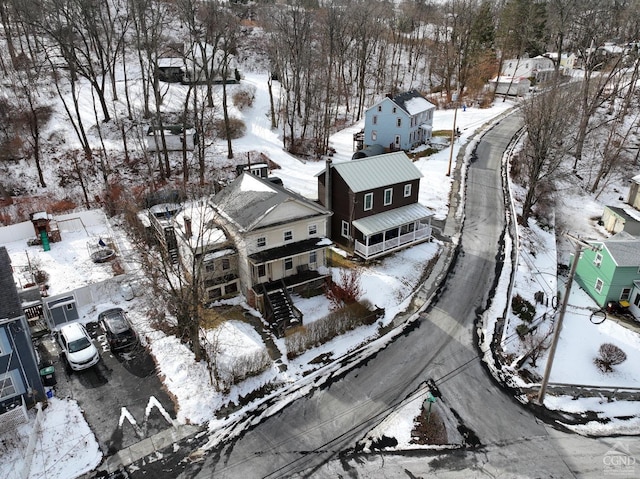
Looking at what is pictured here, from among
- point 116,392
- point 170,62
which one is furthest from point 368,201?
point 170,62

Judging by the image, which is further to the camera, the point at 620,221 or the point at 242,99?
the point at 242,99

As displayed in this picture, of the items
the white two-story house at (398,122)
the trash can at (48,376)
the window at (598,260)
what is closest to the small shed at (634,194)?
the window at (598,260)

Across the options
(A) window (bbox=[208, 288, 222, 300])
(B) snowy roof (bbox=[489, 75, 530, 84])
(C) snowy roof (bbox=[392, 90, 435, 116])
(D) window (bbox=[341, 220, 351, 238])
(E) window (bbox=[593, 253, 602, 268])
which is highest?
(C) snowy roof (bbox=[392, 90, 435, 116])

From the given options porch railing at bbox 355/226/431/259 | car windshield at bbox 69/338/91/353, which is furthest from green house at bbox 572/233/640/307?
car windshield at bbox 69/338/91/353

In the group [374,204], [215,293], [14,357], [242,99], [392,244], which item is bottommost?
[215,293]

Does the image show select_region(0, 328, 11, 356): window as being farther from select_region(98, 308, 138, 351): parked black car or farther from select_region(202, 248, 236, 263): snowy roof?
select_region(202, 248, 236, 263): snowy roof

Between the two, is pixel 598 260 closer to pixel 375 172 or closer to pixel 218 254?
pixel 375 172

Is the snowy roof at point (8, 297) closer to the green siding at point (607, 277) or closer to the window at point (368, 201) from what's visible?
the window at point (368, 201)

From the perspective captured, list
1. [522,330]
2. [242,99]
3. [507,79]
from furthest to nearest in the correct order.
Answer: [507,79] < [242,99] < [522,330]
